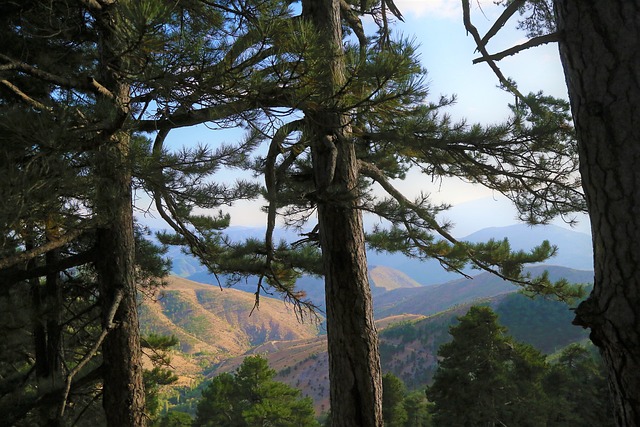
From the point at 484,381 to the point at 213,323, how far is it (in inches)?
5238

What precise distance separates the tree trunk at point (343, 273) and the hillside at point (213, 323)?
104m

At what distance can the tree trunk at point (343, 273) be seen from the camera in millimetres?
3242

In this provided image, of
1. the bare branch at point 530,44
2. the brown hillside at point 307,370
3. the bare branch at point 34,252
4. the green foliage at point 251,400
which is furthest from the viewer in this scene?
the brown hillside at point 307,370

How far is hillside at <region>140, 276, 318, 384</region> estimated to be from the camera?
378 ft

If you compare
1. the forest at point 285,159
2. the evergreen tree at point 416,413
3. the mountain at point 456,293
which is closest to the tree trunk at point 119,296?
the forest at point 285,159

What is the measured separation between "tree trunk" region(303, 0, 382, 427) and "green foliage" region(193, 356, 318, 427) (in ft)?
48.7

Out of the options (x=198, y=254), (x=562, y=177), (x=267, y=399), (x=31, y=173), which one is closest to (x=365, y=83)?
(x=31, y=173)

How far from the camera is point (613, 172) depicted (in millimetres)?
1407

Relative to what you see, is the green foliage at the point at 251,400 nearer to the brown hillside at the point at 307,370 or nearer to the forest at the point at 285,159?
the forest at the point at 285,159

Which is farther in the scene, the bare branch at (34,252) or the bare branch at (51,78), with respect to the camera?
the bare branch at (34,252)

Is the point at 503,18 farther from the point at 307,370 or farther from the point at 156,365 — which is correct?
the point at 307,370

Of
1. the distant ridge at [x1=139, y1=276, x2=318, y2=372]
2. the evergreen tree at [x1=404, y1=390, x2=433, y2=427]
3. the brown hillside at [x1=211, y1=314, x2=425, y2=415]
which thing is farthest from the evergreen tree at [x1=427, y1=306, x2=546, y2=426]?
the distant ridge at [x1=139, y1=276, x2=318, y2=372]

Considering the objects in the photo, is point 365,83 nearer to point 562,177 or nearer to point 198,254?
point 562,177

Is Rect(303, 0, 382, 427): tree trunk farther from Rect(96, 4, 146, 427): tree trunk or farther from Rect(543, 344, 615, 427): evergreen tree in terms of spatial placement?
Rect(543, 344, 615, 427): evergreen tree
